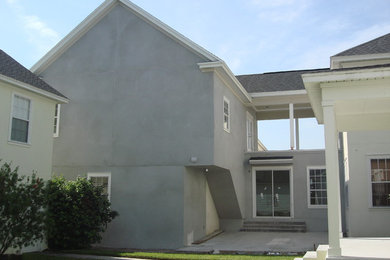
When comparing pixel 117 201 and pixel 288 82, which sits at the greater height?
pixel 288 82

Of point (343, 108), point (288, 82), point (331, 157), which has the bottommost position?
point (331, 157)

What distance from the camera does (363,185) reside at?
16.3 m

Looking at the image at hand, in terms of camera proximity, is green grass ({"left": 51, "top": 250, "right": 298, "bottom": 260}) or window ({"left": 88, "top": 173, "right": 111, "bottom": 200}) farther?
window ({"left": 88, "top": 173, "right": 111, "bottom": 200})

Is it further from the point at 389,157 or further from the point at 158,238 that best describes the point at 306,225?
the point at 158,238

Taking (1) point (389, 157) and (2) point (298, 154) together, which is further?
(2) point (298, 154)

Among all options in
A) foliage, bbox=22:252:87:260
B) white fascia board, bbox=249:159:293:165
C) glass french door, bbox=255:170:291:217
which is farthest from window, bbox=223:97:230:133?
foliage, bbox=22:252:87:260

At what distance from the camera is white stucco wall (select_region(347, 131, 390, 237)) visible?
15906 mm

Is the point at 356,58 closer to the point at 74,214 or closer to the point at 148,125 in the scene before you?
the point at 148,125

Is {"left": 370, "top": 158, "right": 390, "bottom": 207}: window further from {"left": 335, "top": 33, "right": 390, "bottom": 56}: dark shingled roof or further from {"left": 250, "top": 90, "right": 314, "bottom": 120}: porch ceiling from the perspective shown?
{"left": 250, "top": 90, "right": 314, "bottom": 120}: porch ceiling

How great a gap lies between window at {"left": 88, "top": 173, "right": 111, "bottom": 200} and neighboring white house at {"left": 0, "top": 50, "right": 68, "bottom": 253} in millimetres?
2308

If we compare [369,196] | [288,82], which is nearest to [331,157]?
[369,196]

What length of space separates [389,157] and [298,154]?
550 centimetres

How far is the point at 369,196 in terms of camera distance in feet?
53.1

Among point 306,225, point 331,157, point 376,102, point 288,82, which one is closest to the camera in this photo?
point 331,157
